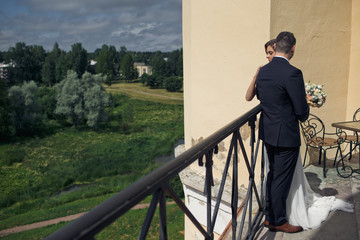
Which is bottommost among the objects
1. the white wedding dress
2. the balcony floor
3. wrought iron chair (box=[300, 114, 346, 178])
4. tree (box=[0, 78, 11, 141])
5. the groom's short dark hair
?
tree (box=[0, 78, 11, 141])

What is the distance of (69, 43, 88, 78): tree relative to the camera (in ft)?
232

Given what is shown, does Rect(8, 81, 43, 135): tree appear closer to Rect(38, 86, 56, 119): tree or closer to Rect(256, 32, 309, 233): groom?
Rect(38, 86, 56, 119): tree

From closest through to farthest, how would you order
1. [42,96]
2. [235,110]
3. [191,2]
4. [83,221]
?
[83,221] < [235,110] < [191,2] < [42,96]

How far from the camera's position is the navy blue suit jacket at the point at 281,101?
7.39 feet

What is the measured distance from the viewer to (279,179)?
2.52 m

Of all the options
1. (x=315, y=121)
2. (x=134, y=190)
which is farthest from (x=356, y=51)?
(x=134, y=190)

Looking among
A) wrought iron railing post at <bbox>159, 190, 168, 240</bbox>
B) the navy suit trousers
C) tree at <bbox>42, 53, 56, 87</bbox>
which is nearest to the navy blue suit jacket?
the navy suit trousers

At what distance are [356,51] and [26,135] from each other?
45.7 meters

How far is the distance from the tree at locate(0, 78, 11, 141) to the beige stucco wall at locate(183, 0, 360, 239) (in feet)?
131

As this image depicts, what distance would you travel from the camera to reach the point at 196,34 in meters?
4.73

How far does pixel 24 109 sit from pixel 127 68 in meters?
43.1

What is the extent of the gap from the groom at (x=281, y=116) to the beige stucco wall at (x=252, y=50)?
1.59 metres

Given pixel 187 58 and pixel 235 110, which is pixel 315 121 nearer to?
pixel 235 110

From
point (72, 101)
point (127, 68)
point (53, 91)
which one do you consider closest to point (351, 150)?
point (72, 101)
